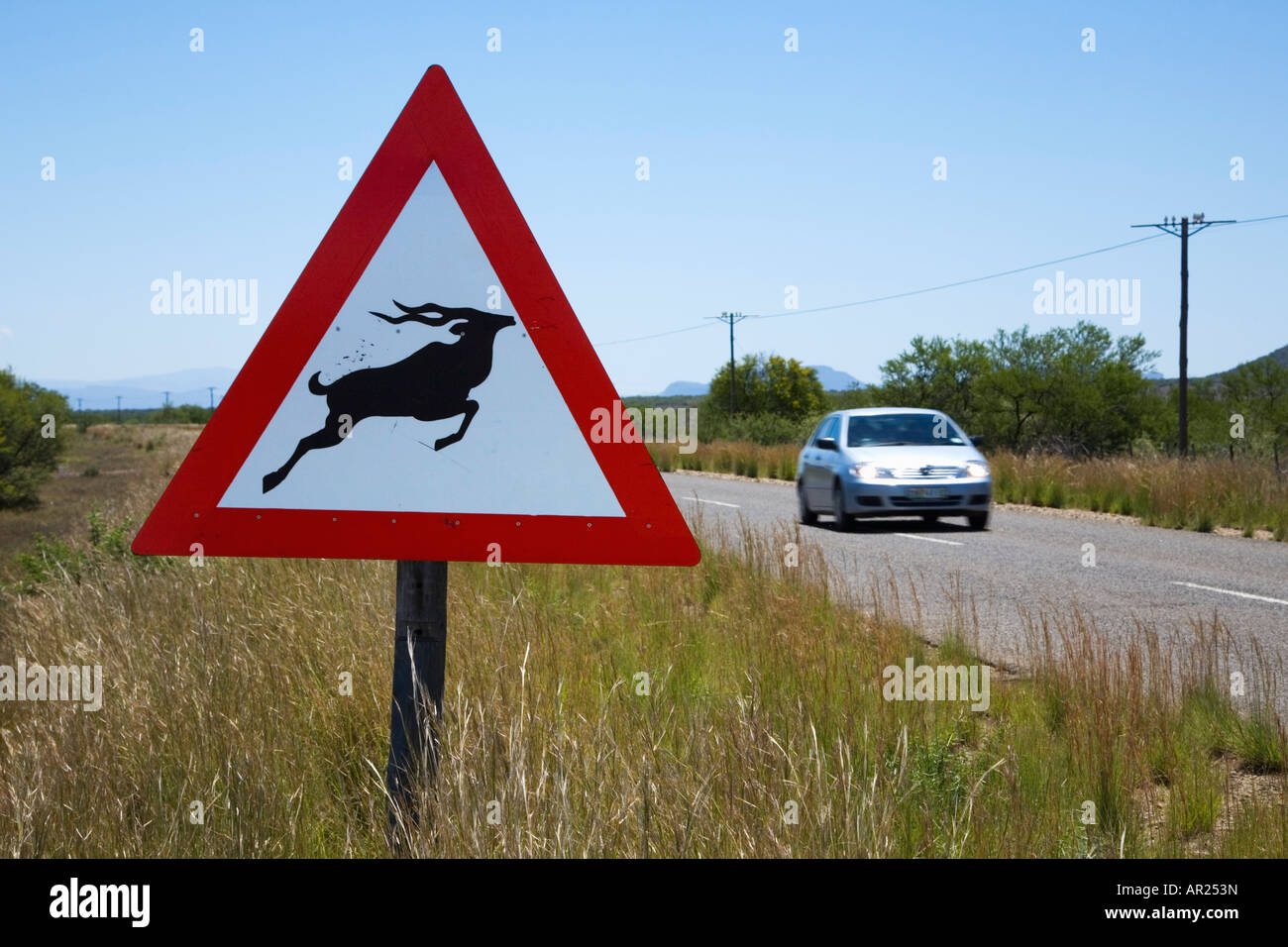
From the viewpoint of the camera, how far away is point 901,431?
14.8 meters

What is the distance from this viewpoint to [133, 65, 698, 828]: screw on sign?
2.21m

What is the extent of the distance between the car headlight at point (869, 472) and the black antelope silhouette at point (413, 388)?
12.3m

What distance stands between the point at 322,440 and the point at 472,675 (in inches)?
65.7

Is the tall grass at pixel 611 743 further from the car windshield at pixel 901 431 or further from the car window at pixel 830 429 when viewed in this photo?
the car window at pixel 830 429

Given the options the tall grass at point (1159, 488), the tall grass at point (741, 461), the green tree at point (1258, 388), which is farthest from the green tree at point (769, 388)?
the tall grass at point (1159, 488)

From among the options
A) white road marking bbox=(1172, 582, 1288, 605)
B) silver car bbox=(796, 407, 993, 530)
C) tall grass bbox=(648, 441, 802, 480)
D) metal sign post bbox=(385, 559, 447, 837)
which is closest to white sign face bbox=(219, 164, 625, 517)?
metal sign post bbox=(385, 559, 447, 837)

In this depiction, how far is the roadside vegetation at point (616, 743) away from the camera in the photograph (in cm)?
244

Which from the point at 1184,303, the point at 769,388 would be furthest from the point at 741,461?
the point at 769,388

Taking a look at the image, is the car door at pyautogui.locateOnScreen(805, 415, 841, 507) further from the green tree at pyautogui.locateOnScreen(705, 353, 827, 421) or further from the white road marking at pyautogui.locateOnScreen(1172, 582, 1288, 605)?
the green tree at pyautogui.locateOnScreen(705, 353, 827, 421)

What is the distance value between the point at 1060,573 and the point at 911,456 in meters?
4.12

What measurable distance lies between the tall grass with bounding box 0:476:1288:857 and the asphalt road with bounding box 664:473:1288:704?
2.17ft

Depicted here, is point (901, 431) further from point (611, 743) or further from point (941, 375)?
point (941, 375)
